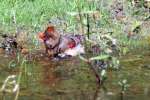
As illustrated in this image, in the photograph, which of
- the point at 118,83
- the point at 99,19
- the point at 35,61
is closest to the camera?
the point at 118,83

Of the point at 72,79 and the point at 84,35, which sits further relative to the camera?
the point at 84,35

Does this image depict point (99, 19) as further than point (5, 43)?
Yes

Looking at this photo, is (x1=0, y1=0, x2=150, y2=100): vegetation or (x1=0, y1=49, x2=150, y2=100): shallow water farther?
(x1=0, y1=0, x2=150, y2=100): vegetation

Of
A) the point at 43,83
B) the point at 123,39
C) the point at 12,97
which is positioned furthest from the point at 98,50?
the point at 12,97

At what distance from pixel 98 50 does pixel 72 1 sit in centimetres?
195

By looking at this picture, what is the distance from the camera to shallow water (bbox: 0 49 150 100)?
2904mm

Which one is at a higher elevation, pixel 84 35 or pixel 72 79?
pixel 84 35

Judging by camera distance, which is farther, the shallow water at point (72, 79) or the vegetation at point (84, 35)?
the vegetation at point (84, 35)

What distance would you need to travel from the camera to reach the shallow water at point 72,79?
290cm

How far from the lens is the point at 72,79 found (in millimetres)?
3344

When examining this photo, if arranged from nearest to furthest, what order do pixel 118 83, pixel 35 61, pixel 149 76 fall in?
1. pixel 118 83
2. pixel 149 76
3. pixel 35 61

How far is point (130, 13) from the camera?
6469 mm

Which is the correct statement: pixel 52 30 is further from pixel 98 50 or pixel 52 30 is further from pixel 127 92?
pixel 127 92

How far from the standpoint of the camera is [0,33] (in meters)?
5.21
